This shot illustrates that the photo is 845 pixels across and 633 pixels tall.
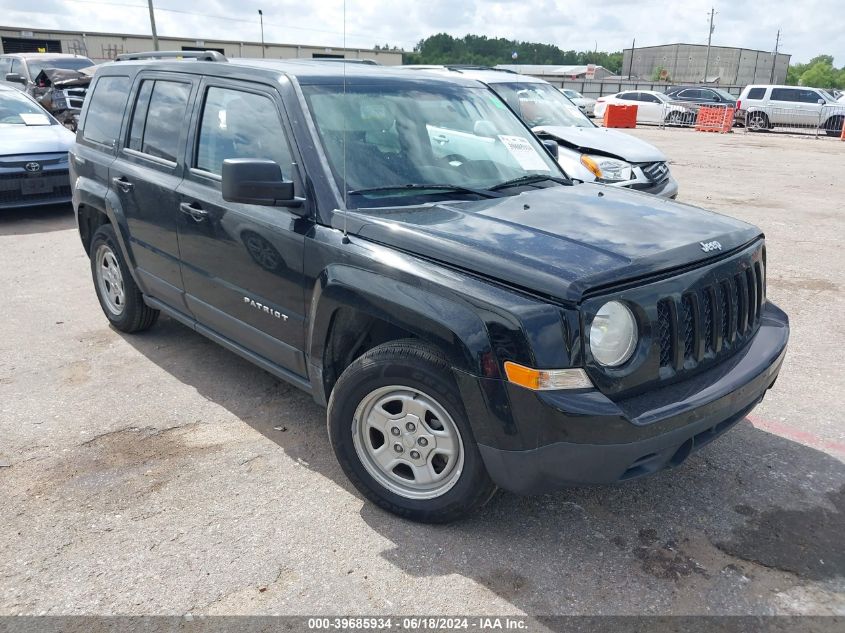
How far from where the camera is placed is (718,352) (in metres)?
3.05

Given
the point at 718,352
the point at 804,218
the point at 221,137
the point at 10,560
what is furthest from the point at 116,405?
the point at 804,218

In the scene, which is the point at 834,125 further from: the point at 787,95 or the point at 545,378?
the point at 545,378

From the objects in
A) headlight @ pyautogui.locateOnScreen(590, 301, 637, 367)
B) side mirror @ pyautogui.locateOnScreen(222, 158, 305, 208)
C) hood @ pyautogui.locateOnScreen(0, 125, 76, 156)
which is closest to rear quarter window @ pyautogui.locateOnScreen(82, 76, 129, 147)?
side mirror @ pyautogui.locateOnScreen(222, 158, 305, 208)

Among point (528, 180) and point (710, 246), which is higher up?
point (528, 180)

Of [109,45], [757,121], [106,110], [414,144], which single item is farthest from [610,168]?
[109,45]


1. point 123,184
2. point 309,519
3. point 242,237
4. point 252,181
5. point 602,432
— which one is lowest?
point 309,519

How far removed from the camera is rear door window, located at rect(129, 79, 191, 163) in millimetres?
4281

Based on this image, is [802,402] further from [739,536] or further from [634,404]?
[634,404]

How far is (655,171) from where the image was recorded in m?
8.59

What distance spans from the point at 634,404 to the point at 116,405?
3.11 m

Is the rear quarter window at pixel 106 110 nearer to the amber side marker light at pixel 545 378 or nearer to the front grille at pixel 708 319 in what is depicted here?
the amber side marker light at pixel 545 378

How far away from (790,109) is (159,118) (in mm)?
26614

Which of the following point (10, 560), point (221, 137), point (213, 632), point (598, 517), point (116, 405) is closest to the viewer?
point (213, 632)

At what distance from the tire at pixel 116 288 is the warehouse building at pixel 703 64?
306 ft
